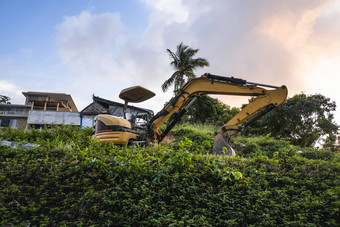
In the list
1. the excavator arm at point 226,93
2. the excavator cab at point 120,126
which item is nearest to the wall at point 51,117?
the excavator cab at point 120,126

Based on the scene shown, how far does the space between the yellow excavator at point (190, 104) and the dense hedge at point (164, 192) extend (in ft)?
7.05

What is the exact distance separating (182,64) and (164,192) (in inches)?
873

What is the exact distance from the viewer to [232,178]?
13.3 feet

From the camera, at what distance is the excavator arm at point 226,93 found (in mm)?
7027

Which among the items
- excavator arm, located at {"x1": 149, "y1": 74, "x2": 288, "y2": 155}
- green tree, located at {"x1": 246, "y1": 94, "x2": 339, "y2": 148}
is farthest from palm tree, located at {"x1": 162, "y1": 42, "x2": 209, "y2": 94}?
excavator arm, located at {"x1": 149, "y1": 74, "x2": 288, "y2": 155}

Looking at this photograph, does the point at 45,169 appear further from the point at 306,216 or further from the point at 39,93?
the point at 39,93

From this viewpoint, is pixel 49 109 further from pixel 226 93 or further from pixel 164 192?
pixel 164 192

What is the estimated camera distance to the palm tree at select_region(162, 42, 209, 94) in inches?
971

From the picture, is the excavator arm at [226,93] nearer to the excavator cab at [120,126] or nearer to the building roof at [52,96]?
the excavator cab at [120,126]

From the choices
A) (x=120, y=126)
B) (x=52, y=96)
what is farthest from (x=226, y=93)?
(x=52, y=96)

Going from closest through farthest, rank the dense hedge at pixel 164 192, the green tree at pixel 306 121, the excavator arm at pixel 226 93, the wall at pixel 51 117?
the dense hedge at pixel 164 192, the excavator arm at pixel 226 93, the green tree at pixel 306 121, the wall at pixel 51 117

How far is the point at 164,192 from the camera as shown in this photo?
11.7 feet

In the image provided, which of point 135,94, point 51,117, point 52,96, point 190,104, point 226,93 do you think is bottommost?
point 190,104

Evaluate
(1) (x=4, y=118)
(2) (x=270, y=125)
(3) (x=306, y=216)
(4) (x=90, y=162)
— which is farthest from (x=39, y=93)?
(3) (x=306, y=216)
